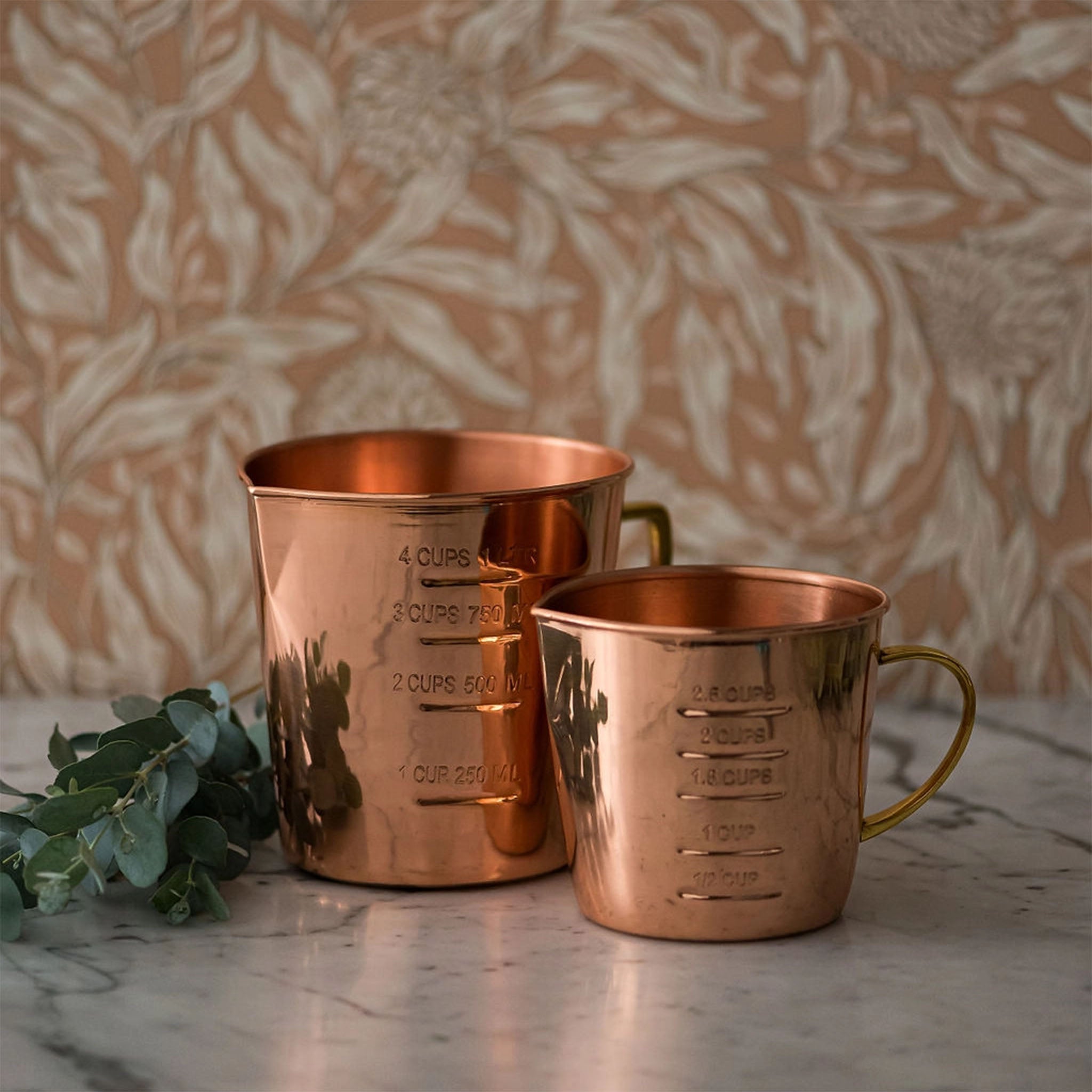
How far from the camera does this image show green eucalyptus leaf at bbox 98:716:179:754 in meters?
0.57

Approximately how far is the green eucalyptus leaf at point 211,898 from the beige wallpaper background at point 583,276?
1.15 feet

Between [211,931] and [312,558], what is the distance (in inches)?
5.7

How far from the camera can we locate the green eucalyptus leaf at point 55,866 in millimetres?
527

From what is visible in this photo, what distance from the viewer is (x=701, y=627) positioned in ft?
1.98

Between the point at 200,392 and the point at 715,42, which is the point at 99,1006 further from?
the point at 715,42

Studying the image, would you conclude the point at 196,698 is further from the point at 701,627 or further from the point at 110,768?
the point at 701,627

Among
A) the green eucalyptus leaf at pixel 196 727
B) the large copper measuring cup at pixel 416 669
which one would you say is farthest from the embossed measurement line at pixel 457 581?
the green eucalyptus leaf at pixel 196 727

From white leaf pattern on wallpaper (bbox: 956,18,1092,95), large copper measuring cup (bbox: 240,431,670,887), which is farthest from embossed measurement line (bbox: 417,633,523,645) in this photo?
white leaf pattern on wallpaper (bbox: 956,18,1092,95)

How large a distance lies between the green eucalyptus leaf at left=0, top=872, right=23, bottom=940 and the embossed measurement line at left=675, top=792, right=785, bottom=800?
0.80ft

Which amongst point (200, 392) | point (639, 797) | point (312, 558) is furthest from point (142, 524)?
point (639, 797)

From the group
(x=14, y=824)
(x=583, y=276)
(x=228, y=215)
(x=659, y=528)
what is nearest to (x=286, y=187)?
(x=228, y=215)

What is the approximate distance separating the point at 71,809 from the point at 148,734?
49 millimetres

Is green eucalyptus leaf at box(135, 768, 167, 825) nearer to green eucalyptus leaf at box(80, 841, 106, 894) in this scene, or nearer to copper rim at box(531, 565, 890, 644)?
green eucalyptus leaf at box(80, 841, 106, 894)

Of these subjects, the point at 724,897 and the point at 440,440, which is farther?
the point at 440,440
